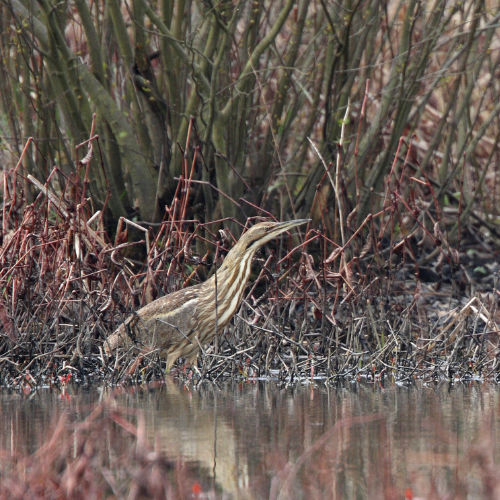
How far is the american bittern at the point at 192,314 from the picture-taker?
6316 millimetres

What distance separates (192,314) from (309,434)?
2.10 m

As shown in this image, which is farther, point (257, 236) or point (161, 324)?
point (257, 236)

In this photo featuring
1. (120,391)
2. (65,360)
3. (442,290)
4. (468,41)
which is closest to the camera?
(120,391)

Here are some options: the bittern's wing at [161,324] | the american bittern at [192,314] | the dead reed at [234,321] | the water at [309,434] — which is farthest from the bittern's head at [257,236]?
the water at [309,434]

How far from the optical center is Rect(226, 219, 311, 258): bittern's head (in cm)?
652

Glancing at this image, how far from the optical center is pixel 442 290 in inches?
349

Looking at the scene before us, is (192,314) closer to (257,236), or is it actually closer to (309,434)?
(257,236)

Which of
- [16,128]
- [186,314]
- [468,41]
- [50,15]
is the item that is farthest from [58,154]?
[468,41]

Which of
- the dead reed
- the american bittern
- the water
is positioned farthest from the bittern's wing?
the water

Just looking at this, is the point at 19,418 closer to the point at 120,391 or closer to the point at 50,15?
the point at 120,391

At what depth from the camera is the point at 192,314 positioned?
638cm

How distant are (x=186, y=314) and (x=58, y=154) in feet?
8.36

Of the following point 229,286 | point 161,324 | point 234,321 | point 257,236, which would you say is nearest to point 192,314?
point 161,324

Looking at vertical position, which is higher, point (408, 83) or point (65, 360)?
point (408, 83)
